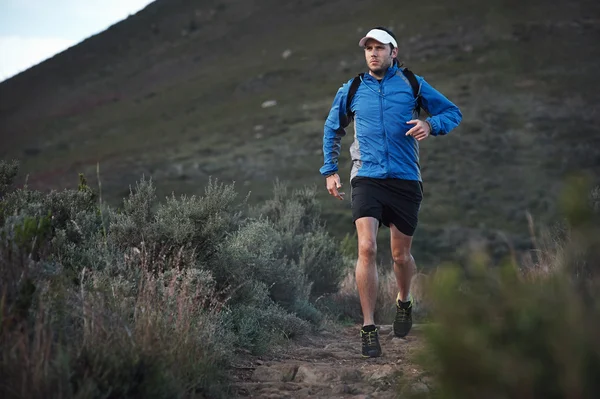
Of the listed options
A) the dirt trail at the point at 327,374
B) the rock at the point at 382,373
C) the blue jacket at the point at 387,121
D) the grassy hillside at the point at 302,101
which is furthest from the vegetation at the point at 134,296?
the grassy hillside at the point at 302,101

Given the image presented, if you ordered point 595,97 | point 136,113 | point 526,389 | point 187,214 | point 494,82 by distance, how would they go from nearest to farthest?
point 526,389 → point 187,214 → point 595,97 → point 494,82 → point 136,113

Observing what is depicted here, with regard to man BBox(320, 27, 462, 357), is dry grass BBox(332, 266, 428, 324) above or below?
Result: below

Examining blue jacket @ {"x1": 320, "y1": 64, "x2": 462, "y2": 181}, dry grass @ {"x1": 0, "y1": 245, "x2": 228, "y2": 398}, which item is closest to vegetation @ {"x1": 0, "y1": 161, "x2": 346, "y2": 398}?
dry grass @ {"x1": 0, "y1": 245, "x2": 228, "y2": 398}

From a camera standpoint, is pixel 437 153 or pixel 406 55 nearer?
pixel 437 153

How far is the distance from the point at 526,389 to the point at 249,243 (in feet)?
15.9

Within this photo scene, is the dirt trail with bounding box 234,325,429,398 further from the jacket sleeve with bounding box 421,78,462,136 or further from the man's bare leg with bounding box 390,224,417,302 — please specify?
the jacket sleeve with bounding box 421,78,462,136

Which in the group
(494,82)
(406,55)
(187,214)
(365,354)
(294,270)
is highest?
(406,55)

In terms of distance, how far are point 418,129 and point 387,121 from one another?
31 centimetres

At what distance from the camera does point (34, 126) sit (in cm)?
5444

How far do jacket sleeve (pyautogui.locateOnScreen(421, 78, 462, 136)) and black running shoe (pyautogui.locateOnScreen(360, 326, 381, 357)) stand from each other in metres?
1.70

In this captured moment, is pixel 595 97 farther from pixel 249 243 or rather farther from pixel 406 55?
pixel 249 243

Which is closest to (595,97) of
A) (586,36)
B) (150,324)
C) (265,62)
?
(586,36)

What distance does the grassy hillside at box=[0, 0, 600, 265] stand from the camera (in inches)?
1216

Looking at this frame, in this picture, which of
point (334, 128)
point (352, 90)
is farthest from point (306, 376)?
point (352, 90)
